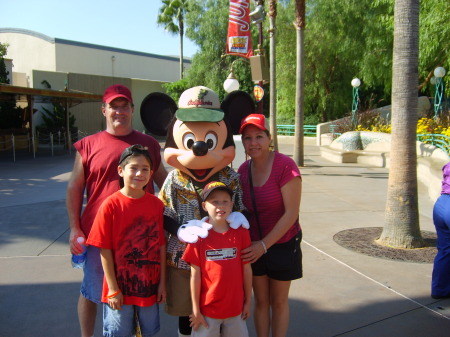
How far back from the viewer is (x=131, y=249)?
2.47 meters

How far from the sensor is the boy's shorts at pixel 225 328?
96.8 inches

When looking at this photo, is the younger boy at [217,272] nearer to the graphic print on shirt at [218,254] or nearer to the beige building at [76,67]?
the graphic print on shirt at [218,254]

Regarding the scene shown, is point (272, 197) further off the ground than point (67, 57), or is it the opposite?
point (67, 57)

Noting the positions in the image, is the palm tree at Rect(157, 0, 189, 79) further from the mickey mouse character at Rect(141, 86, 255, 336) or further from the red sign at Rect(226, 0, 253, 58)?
the mickey mouse character at Rect(141, 86, 255, 336)

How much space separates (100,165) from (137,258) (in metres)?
0.66

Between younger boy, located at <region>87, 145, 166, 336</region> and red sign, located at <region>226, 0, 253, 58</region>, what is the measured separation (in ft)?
31.2

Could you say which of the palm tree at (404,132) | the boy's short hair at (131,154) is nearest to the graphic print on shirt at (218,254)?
the boy's short hair at (131,154)

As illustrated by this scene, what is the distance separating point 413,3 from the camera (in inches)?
205

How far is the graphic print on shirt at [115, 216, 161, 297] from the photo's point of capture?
2.47m

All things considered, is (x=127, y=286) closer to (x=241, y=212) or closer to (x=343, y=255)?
(x=241, y=212)

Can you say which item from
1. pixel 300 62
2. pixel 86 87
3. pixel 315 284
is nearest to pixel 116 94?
pixel 315 284

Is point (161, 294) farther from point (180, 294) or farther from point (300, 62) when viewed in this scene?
point (300, 62)

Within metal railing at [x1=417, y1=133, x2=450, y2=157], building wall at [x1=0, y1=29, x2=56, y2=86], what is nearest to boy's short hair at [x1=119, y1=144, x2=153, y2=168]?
metal railing at [x1=417, y1=133, x2=450, y2=157]

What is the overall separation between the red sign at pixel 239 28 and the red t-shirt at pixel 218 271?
9700 mm
